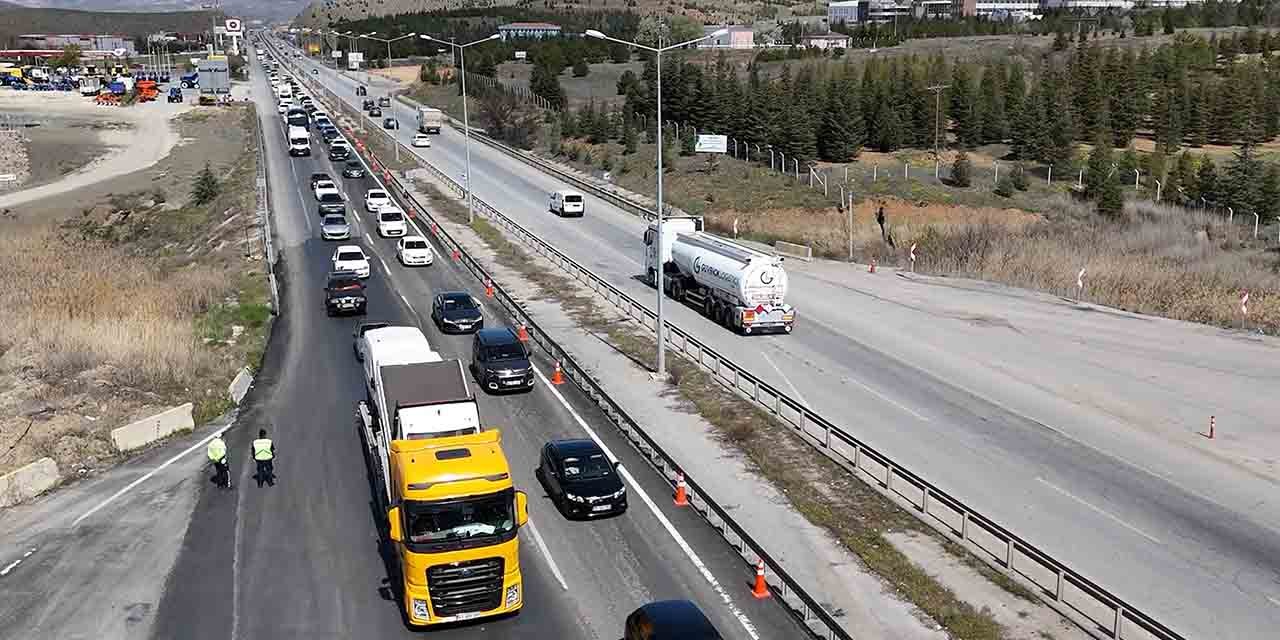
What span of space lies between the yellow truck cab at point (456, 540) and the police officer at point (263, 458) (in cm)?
816

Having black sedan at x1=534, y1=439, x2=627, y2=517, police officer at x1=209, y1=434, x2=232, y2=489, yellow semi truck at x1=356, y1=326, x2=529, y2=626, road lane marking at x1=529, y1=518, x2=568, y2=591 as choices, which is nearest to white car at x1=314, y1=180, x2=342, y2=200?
police officer at x1=209, y1=434, x2=232, y2=489

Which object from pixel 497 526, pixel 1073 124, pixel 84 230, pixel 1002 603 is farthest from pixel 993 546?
pixel 1073 124

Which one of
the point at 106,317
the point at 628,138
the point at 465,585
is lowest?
the point at 106,317

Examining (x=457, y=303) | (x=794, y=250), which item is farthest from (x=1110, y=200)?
(x=457, y=303)

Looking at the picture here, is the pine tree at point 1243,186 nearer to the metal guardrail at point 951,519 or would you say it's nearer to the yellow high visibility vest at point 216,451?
the metal guardrail at point 951,519

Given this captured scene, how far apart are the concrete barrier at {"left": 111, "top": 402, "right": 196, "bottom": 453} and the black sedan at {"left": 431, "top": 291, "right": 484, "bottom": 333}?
11.8 metres

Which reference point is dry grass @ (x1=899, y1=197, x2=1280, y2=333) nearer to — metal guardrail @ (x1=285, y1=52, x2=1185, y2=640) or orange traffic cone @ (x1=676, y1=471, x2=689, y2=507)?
metal guardrail @ (x1=285, y1=52, x2=1185, y2=640)

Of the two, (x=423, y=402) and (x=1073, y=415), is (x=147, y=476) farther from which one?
(x=1073, y=415)

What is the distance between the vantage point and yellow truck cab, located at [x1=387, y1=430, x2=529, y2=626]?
61.6 ft

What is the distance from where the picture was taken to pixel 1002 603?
20.7 meters

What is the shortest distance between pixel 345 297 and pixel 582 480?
2302 centimetres

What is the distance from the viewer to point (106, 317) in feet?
144

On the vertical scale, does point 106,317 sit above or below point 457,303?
below

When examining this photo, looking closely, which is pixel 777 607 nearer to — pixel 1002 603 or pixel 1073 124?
pixel 1002 603
